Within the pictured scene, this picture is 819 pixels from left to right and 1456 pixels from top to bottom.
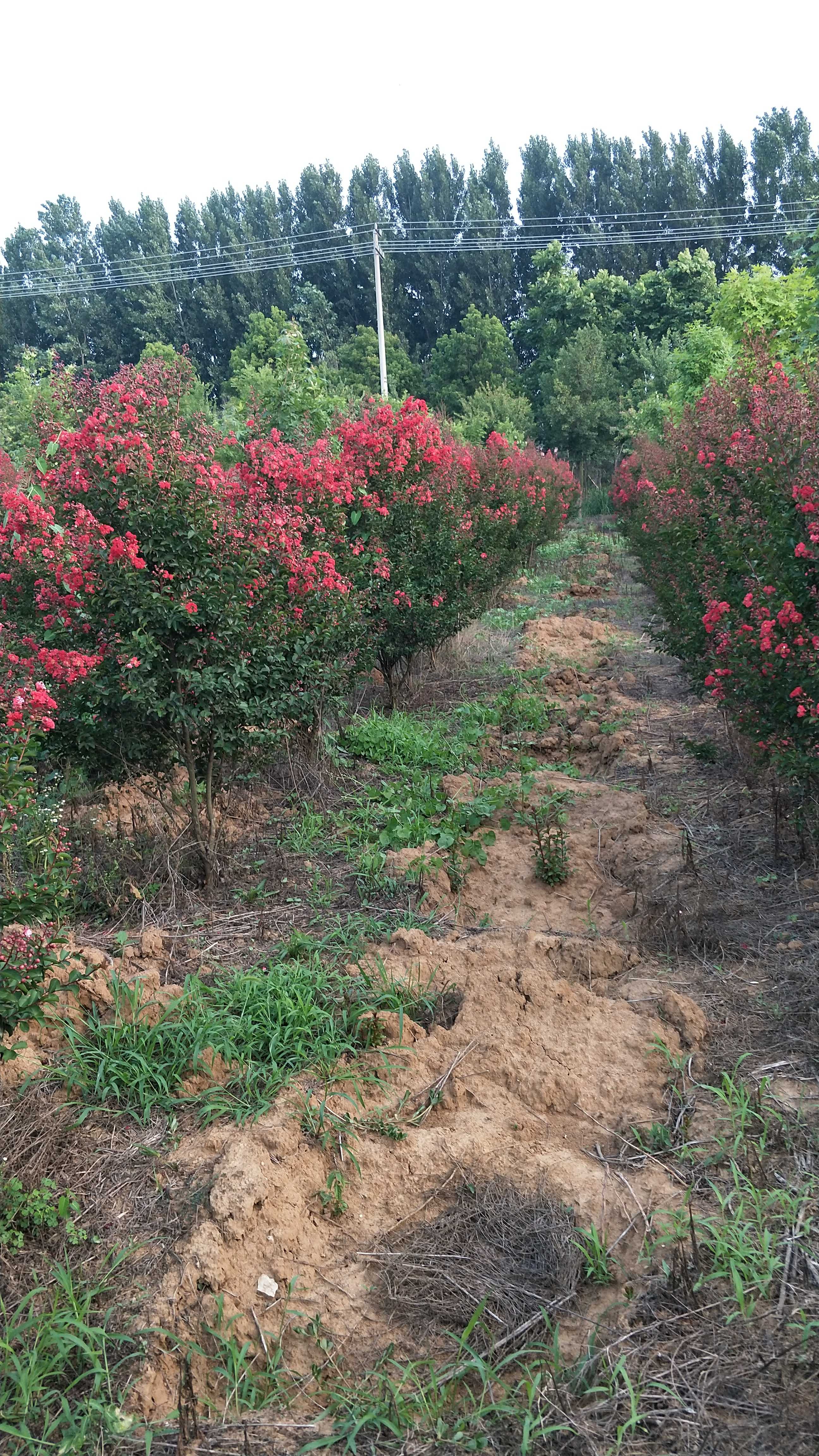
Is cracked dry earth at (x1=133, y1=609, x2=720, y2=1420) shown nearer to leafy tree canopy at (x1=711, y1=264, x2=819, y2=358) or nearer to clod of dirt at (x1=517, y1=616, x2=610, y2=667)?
clod of dirt at (x1=517, y1=616, x2=610, y2=667)

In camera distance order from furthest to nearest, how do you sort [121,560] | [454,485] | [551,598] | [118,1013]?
[551,598]
[454,485]
[121,560]
[118,1013]

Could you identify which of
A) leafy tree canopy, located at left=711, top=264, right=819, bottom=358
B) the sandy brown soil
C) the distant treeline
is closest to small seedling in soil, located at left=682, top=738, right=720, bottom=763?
the sandy brown soil

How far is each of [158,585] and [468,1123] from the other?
273 cm

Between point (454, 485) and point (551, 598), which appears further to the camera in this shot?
point (551, 598)

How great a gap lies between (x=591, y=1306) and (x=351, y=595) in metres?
4.75

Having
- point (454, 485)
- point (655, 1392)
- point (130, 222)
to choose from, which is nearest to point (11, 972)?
point (655, 1392)

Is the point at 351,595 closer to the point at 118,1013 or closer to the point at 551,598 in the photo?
the point at 118,1013

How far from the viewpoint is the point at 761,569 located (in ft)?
14.0

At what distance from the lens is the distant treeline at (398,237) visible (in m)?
50.0

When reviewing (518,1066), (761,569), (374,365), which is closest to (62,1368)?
(518,1066)

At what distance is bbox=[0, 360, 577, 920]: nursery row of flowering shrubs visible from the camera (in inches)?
167

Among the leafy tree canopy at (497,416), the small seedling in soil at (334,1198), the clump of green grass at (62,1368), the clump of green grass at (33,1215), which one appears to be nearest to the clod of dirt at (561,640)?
the small seedling in soil at (334,1198)

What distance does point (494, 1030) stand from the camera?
3.41 m

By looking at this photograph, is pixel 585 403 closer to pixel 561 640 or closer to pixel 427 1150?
pixel 561 640
